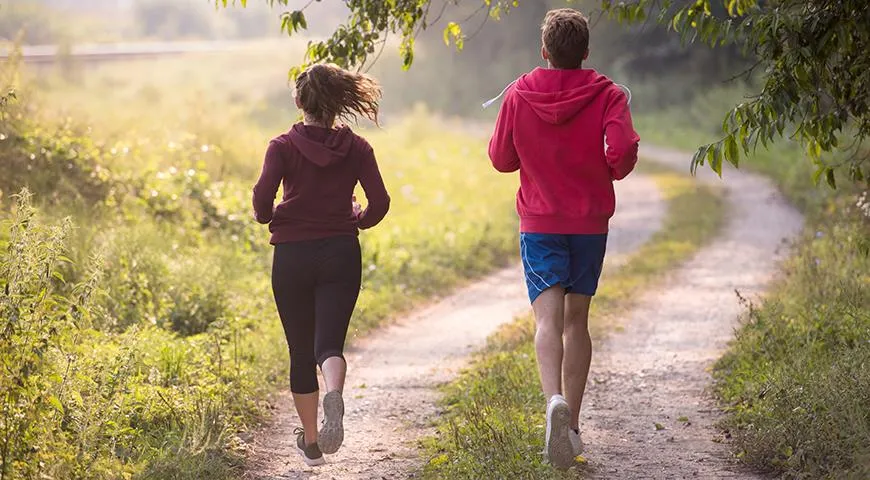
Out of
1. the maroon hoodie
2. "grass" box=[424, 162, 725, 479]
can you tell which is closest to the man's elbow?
the maroon hoodie

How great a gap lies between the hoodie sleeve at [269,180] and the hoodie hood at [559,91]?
119 centimetres

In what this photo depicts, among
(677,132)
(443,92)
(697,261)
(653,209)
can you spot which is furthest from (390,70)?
(697,261)

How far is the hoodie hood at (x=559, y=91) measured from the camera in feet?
16.4

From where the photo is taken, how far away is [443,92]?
4988 cm

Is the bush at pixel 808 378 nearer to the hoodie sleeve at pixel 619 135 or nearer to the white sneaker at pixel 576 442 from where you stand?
the white sneaker at pixel 576 442

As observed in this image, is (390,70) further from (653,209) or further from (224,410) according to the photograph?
(224,410)

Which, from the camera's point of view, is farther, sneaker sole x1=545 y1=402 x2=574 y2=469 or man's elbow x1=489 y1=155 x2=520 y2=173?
man's elbow x1=489 y1=155 x2=520 y2=173

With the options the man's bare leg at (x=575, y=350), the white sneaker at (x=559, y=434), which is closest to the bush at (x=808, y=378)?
the man's bare leg at (x=575, y=350)

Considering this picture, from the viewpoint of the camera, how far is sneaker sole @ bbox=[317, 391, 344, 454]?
496 centimetres

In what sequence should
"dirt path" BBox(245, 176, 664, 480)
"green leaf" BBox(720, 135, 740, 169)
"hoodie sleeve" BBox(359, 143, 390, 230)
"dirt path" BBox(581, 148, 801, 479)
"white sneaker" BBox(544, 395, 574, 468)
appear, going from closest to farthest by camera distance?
"green leaf" BBox(720, 135, 740, 169) → "white sneaker" BBox(544, 395, 574, 468) → "hoodie sleeve" BBox(359, 143, 390, 230) → "dirt path" BBox(581, 148, 801, 479) → "dirt path" BBox(245, 176, 664, 480)

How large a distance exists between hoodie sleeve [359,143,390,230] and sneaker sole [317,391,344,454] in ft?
2.83

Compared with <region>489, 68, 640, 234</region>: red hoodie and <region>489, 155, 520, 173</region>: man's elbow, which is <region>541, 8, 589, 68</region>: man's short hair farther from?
<region>489, 155, 520, 173</region>: man's elbow

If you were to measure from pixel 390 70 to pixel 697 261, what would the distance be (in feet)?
134

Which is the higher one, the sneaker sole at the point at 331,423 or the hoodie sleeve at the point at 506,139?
the hoodie sleeve at the point at 506,139
